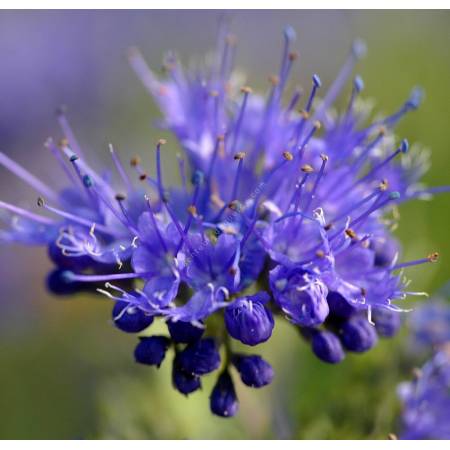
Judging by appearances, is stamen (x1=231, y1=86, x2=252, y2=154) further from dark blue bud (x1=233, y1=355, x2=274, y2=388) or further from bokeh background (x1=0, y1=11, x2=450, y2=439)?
bokeh background (x1=0, y1=11, x2=450, y2=439)

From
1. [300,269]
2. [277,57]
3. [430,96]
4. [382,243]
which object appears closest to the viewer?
[300,269]

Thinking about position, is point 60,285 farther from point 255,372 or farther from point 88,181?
point 255,372

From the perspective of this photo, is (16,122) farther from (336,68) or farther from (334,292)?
(334,292)

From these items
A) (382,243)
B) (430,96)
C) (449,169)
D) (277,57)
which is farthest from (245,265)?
(277,57)

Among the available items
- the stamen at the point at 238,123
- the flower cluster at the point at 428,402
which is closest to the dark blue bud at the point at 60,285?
the stamen at the point at 238,123

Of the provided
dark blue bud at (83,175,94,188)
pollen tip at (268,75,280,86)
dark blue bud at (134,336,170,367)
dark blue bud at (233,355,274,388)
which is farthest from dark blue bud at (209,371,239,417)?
pollen tip at (268,75,280,86)

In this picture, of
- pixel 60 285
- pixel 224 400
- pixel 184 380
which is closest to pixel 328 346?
pixel 224 400
